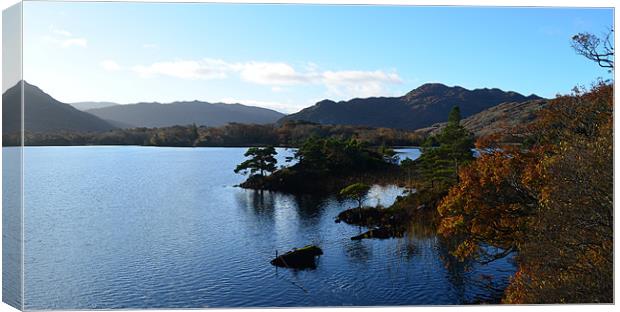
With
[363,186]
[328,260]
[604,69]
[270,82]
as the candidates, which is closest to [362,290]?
[328,260]

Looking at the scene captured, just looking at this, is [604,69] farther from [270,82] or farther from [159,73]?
[159,73]

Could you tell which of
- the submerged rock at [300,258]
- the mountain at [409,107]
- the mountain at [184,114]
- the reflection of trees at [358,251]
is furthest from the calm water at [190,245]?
the mountain at [409,107]

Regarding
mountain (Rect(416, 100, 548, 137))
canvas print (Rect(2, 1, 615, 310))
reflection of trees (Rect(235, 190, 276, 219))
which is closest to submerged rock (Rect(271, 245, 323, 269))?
canvas print (Rect(2, 1, 615, 310))

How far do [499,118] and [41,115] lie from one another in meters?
8.53

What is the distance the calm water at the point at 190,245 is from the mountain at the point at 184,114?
66cm

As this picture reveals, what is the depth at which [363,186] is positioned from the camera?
1234 centimetres

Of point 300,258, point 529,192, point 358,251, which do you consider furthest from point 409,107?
point 300,258

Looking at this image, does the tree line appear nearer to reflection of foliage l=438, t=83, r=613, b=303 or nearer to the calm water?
the calm water

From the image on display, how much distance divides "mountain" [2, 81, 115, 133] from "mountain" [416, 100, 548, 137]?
6591 millimetres

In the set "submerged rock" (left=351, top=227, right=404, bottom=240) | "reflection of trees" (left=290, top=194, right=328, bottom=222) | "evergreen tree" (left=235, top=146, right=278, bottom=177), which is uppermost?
"evergreen tree" (left=235, top=146, right=278, bottom=177)

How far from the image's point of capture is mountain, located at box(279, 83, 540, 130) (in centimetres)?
1145

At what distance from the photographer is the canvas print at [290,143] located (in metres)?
10.4

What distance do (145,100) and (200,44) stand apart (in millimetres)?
1468

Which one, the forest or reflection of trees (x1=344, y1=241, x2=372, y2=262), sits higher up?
the forest
